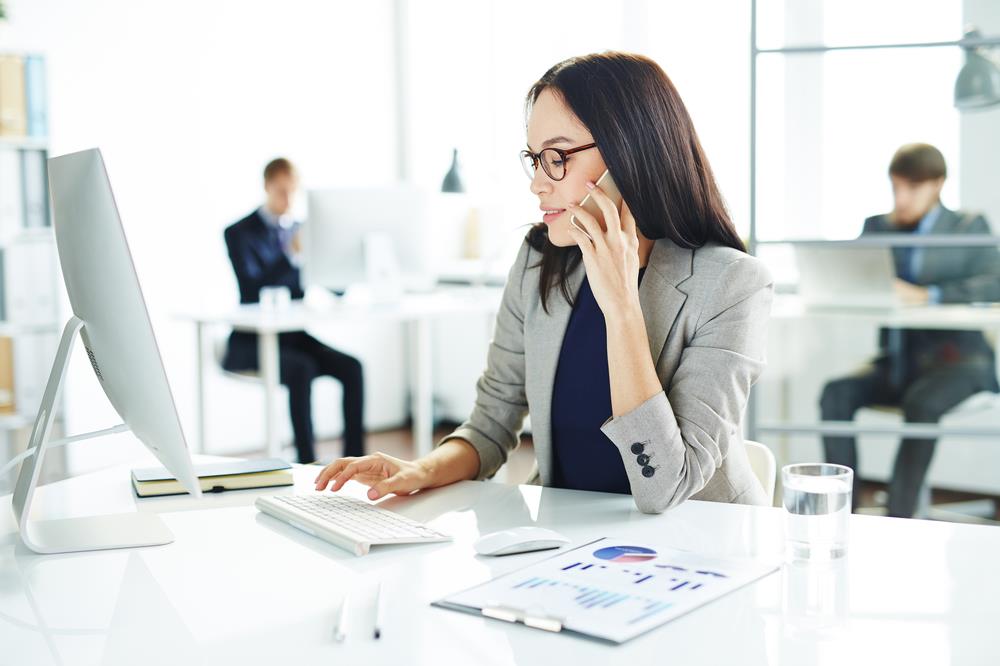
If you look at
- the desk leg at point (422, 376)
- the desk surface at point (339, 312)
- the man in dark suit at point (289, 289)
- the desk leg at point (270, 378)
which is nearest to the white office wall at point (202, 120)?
the man in dark suit at point (289, 289)

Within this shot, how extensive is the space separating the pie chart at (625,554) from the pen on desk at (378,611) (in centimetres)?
26

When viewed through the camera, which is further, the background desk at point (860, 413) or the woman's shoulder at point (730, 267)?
the background desk at point (860, 413)

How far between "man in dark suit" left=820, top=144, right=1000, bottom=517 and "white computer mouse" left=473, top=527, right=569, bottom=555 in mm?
2308

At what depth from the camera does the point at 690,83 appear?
15.5 feet

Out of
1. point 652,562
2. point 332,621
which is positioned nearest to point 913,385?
point 652,562

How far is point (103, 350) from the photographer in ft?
4.09

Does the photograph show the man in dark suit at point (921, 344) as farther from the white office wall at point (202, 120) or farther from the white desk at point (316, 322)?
the white office wall at point (202, 120)

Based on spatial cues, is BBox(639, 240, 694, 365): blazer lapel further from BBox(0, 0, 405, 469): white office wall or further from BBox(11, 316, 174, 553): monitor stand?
BBox(0, 0, 405, 469): white office wall

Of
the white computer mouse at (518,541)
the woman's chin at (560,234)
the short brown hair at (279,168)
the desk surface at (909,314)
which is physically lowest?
the white computer mouse at (518,541)

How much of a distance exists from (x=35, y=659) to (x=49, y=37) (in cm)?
414

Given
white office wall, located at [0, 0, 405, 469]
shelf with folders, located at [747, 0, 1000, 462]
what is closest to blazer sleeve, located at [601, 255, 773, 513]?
shelf with folders, located at [747, 0, 1000, 462]

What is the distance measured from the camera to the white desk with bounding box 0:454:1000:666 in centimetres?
91

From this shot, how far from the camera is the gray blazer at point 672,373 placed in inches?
56.2

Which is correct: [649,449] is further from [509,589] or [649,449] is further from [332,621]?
[332,621]
